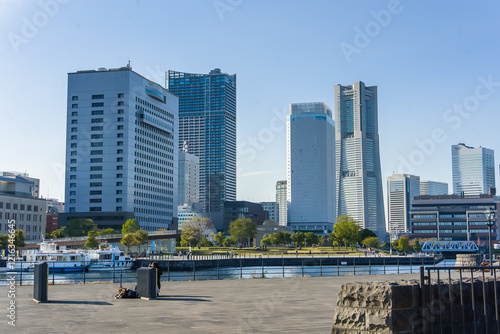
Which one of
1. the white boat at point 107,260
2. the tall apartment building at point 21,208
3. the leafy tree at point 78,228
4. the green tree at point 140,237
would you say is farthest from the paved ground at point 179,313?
the tall apartment building at point 21,208

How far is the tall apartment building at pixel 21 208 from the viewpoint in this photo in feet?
535

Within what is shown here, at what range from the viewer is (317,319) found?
60.3 feet

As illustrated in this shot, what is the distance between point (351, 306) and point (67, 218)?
640 ft

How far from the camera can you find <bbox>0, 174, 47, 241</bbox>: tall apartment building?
163 meters

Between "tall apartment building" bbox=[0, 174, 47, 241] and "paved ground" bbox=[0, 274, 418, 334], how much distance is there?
147 metres

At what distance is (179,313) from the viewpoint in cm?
1988

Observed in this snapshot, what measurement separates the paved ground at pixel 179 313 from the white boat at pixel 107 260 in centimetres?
8276

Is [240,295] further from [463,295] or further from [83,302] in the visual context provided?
[463,295]

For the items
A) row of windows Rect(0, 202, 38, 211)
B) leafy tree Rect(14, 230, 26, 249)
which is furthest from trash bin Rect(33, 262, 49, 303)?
row of windows Rect(0, 202, 38, 211)

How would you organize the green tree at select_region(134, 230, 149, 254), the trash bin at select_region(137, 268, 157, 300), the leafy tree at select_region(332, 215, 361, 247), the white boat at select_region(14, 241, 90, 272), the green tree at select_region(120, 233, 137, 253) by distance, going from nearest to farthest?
1. the trash bin at select_region(137, 268, 157, 300)
2. the white boat at select_region(14, 241, 90, 272)
3. the green tree at select_region(120, 233, 137, 253)
4. the green tree at select_region(134, 230, 149, 254)
5. the leafy tree at select_region(332, 215, 361, 247)

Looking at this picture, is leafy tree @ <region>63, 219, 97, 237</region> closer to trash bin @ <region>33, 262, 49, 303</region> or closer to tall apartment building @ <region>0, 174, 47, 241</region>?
tall apartment building @ <region>0, 174, 47, 241</region>

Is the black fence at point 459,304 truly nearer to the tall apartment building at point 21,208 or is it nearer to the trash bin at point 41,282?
the trash bin at point 41,282

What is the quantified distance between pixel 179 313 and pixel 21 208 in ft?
541

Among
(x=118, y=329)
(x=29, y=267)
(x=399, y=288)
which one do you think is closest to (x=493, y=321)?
(x=399, y=288)
